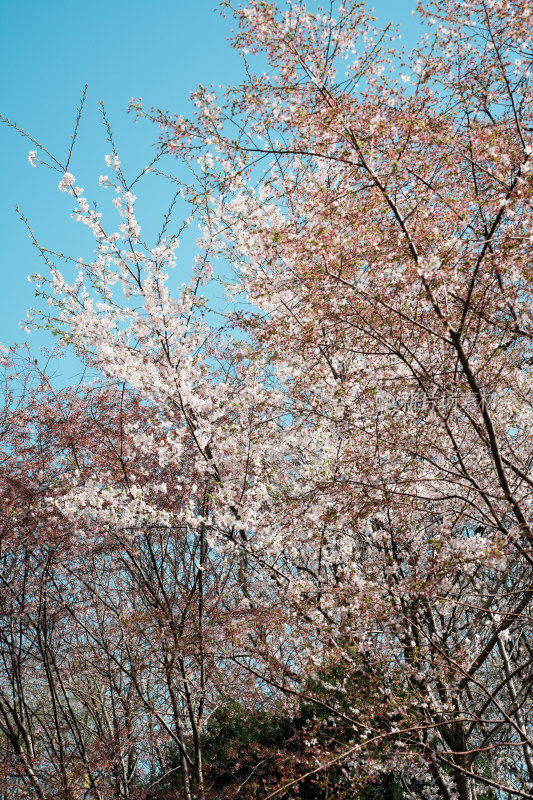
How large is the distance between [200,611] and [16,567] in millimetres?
3060

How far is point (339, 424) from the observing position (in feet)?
16.0

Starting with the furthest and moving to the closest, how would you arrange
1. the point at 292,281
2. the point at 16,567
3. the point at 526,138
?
the point at 16,567 → the point at 292,281 → the point at 526,138

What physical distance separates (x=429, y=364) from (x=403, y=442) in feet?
2.29

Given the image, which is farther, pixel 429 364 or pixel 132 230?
pixel 132 230

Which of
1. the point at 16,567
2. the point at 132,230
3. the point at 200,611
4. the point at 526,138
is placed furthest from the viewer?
the point at 16,567

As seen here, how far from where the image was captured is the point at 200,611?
653 centimetres

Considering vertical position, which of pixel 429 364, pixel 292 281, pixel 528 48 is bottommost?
pixel 429 364

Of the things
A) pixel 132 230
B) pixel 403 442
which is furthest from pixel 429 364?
pixel 132 230

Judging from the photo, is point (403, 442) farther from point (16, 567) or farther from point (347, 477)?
point (16, 567)

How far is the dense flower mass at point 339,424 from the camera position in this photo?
13.0ft

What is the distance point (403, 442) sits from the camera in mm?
4578

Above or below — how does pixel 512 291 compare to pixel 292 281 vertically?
below

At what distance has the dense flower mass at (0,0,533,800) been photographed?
3967 mm

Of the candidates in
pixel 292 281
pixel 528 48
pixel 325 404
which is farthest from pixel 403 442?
pixel 528 48
